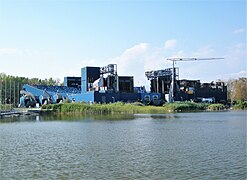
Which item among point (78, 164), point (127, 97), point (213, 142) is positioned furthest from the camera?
point (127, 97)

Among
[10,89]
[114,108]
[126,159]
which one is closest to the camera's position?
[126,159]

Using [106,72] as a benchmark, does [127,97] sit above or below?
below

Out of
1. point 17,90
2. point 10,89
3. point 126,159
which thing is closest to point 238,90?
point 17,90

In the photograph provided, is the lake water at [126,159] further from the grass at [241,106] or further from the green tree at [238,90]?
the green tree at [238,90]

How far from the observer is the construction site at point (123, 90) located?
83.5m

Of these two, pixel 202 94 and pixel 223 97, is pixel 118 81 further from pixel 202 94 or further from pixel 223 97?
pixel 223 97

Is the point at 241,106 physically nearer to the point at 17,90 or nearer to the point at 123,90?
the point at 123,90

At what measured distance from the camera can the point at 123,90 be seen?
8750 centimetres

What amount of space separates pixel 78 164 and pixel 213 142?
9.06 metres

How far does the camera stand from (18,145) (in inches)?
826

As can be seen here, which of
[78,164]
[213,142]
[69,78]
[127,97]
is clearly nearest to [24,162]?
[78,164]

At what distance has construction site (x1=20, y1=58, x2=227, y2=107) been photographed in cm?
8350

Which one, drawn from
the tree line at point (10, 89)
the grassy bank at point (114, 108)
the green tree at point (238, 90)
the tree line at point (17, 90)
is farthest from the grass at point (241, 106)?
the tree line at point (10, 89)

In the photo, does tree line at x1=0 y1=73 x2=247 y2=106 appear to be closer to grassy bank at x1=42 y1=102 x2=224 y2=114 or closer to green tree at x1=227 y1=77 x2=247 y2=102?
green tree at x1=227 y1=77 x2=247 y2=102
